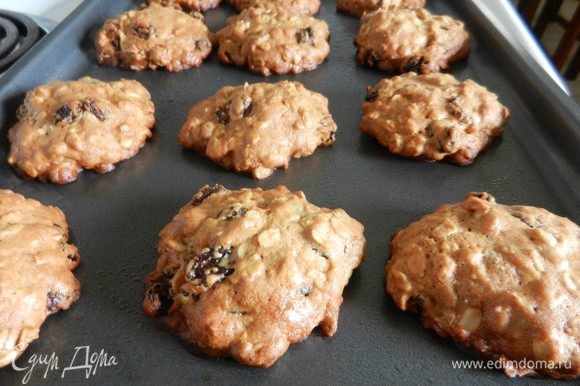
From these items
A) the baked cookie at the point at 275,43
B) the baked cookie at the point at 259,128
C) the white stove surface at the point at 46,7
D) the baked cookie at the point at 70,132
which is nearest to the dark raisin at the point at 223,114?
the baked cookie at the point at 259,128

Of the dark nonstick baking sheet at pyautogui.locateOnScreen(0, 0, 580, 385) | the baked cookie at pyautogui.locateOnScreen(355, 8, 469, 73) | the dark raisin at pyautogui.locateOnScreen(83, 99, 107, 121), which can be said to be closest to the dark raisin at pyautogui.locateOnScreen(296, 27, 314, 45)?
the dark nonstick baking sheet at pyautogui.locateOnScreen(0, 0, 580, 385)

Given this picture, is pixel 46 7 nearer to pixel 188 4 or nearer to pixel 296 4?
pixel 188 4

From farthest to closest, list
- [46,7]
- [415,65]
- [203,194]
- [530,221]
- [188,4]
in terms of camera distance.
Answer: [46,7], [188,4], [415,65], [203,194], [530,221]

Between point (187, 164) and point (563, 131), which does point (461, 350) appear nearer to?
point (563, 131)

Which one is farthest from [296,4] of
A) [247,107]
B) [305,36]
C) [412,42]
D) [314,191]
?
[314,191]

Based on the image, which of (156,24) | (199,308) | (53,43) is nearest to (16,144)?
(53,43)

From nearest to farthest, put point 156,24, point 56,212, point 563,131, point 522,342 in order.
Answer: point 522,342 < point 56,212 < point 563,131 < point 156,24

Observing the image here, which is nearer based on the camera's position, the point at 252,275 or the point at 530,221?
the point at 252,275
